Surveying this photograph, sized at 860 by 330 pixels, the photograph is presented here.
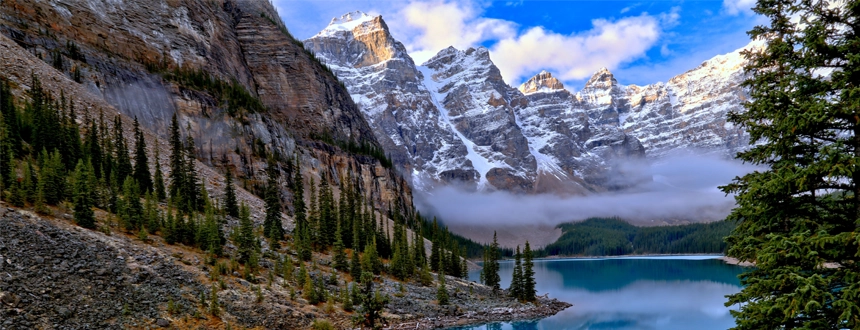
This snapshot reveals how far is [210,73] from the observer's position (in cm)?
10512

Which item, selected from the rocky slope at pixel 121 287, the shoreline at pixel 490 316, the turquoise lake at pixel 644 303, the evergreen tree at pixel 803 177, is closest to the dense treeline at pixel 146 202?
the rocky slope at pixel 121 287

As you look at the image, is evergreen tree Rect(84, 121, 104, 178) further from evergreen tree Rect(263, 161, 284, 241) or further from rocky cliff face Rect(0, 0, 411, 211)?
rocky cliff face Rect(0, 0, 411, 211)

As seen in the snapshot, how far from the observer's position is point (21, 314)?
22.9m

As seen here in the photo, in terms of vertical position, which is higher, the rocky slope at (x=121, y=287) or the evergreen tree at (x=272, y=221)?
the evergreen tree at (x=272, y=221)

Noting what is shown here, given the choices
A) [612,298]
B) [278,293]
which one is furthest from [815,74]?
[612,298]

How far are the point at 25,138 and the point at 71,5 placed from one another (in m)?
51.5

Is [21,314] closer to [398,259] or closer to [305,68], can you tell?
[398,259]

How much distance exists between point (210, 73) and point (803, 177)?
114409 millimetres

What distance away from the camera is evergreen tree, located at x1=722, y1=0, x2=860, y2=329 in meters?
8.27

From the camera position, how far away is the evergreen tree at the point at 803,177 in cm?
827

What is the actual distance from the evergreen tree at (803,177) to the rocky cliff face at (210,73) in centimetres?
8174

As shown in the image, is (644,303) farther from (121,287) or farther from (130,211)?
(121,287)

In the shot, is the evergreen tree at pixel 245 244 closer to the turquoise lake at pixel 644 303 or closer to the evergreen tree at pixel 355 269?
the evergreen tree at pixel 355 269

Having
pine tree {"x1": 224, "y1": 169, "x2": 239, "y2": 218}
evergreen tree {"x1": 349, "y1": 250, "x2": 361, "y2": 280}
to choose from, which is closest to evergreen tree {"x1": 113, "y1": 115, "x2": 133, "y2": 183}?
pine tree {"x1": 224, "y1": 169, "x2": 239, "y2": 218}
